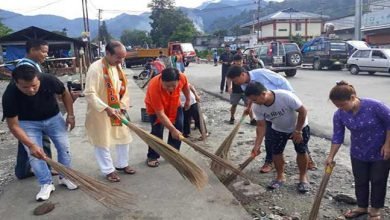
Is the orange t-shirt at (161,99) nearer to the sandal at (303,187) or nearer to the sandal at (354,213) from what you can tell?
the sandal at (303,187)

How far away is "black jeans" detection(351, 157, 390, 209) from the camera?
3.11 m

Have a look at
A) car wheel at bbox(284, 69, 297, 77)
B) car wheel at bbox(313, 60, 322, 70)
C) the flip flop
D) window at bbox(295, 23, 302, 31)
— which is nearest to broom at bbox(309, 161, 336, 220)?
the flip flop

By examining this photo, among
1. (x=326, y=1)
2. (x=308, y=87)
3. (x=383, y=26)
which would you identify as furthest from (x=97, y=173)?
(x=326, y=1)

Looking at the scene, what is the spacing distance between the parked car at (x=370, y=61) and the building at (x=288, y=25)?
3327cm

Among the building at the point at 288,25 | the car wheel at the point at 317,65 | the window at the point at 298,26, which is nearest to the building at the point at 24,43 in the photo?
the car wheel at the point at 317,65

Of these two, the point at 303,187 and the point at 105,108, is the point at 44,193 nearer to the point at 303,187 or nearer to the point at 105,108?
the point at 105,108

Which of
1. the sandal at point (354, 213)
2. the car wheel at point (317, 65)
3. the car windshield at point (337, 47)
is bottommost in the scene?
the sandal at point (354, 213)

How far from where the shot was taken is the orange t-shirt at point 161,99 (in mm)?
4180

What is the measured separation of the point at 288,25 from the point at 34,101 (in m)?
51.2

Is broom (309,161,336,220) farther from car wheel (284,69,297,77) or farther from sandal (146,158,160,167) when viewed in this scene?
car wheel (284,69,297,77)

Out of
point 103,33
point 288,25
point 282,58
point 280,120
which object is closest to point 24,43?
point 282,58

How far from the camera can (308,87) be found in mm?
13016

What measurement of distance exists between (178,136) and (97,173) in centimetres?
114

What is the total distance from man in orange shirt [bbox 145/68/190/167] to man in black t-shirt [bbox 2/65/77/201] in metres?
0.90
